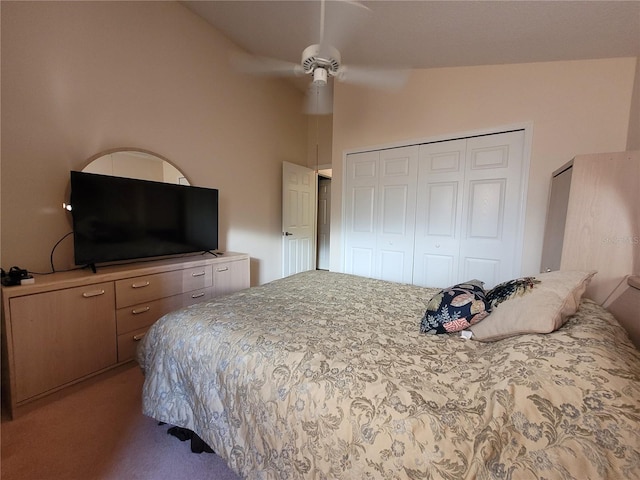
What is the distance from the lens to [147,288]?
6.73ft

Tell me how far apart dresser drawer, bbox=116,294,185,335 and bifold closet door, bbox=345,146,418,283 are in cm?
208

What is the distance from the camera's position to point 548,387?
65 cm

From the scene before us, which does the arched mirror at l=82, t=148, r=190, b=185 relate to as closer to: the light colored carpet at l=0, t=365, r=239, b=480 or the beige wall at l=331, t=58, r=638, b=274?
the light colored carpet at l=0, t=365, r=239, b=480

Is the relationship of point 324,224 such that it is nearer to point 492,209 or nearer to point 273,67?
point 492,209

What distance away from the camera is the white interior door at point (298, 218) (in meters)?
4.00

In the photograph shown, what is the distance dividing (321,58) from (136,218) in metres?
1.90

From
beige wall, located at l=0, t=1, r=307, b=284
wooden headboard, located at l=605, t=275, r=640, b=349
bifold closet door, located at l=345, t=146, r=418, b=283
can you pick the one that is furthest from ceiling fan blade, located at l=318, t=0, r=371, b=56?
wooden headboard, located at l=605, t=275, r=640, b=349

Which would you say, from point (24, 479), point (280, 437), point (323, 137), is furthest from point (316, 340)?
point (323, 137)

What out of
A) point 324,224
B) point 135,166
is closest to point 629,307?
point 135,166

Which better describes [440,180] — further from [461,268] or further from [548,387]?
[548,387]

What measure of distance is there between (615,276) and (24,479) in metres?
2.93

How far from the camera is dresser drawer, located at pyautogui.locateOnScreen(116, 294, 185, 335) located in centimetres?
193

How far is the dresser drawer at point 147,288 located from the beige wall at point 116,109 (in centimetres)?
54

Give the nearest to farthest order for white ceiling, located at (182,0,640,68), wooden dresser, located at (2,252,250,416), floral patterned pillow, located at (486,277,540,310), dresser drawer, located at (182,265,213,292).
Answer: floral patterned pillow, located at (486,277,540,310)
wooden dresser, located at (2,252,250,416)
white ceiling, located at (182,0,640,68)
dresser drawer, located at (182,265,213,292)
